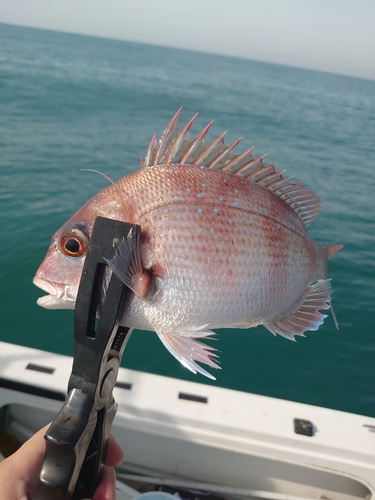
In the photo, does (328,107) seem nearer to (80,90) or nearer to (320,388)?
(80,90)

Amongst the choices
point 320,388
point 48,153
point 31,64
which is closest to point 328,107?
point 31,64

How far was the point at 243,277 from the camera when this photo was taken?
119 centimetres

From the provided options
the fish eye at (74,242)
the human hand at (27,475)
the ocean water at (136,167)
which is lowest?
the ocean water at (136,167)

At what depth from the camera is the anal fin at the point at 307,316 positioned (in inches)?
53.4

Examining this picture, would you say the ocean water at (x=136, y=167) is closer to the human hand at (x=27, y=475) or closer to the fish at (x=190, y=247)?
the human hand at (x=27, y=475)

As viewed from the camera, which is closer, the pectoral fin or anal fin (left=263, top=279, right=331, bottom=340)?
the pectoral fin

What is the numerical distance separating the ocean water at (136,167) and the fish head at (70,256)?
2.92 meters

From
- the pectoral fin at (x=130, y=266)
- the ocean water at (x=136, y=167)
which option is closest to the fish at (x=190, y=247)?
the pectoral fin at (x=130, y=266)

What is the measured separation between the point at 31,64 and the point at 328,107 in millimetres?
16844

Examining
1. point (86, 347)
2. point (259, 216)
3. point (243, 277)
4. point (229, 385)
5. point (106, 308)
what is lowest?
point (229, 385)

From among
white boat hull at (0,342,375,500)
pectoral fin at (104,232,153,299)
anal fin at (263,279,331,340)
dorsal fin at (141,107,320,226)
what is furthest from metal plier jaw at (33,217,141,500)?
white boat hull at (0,342,375,500)

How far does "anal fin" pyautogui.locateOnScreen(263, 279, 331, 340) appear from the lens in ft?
4.45

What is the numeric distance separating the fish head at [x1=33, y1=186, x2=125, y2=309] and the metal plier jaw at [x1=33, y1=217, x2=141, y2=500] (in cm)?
8

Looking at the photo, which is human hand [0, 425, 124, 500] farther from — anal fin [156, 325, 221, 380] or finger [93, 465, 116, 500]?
anal fin [156, 325, 221, 380]
